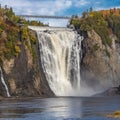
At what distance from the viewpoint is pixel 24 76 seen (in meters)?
182

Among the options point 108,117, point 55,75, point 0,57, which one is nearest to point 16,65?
point 0,57

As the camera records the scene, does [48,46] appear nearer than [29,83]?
No

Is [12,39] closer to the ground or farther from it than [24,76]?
farther from it

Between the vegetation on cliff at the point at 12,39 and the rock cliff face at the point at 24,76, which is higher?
the vegetation on cliff at the point at 12,39

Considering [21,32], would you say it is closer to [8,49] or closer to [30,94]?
[8,49]

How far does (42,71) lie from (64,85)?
10639 mm

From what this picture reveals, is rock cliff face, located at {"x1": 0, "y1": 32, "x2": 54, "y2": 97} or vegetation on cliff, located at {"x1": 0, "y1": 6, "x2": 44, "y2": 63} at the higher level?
vegetation on cliff, located at {"x1": 0, "y1": 6, "x2": 44, "y2": 63}

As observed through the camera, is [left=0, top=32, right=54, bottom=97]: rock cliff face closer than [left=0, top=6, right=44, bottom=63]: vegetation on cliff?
Yes

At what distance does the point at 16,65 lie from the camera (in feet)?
594

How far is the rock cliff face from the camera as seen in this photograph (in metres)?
177

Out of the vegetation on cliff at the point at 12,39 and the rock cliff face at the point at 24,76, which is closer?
the rock cliff face at the point at 24,76

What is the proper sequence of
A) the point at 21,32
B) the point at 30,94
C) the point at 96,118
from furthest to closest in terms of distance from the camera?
the point at 21,32
the point at 30,94
the point at 96,118

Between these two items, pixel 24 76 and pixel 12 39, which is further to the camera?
pixel 12 39

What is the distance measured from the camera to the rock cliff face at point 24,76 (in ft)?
582
